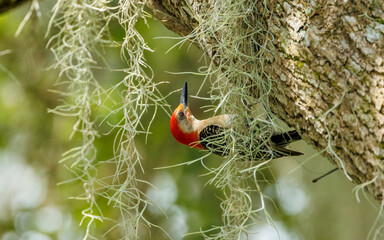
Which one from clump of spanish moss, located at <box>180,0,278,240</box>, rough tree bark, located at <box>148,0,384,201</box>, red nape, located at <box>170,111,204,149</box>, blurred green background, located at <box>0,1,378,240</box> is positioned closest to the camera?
rough tree bark, located at <box>148,0,384,201</box>

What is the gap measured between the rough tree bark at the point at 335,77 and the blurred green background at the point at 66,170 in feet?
9.76

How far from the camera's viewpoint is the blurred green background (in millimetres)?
5016

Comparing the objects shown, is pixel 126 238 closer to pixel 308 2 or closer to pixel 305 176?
pixel 308 2

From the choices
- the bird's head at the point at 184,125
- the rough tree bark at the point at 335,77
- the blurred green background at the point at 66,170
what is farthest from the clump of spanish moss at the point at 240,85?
the blurred green background at the point at 66,170

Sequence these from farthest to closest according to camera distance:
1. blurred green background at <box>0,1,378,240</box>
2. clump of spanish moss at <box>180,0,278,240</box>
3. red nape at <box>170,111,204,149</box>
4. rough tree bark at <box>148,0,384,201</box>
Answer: blurred green background at <box>0,1,378,240</box> → red nape at <box>170,111,204,149</box> → clump of spanish moss at <box>180,0,278,240</box> → rough tree bark at <box>148,0,384,201</box>

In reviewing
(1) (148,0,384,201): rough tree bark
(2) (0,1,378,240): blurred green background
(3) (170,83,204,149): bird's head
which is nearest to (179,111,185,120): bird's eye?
(3) (170,83,204,149): bird's head

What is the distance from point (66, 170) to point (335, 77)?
3859 mm

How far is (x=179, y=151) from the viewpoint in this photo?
527 centimetres

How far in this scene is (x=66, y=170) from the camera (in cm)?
502

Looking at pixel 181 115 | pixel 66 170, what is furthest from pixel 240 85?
pixel 66 170

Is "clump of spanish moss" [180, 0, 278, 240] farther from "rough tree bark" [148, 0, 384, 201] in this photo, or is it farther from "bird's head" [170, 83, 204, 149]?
"bird's head" [170, 83, 204, 149]

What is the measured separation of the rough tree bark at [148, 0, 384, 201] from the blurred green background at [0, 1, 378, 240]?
9.76 ft

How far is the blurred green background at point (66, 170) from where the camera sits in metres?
5.02

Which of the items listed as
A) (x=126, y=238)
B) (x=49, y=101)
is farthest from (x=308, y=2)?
(x=49, y=101)
